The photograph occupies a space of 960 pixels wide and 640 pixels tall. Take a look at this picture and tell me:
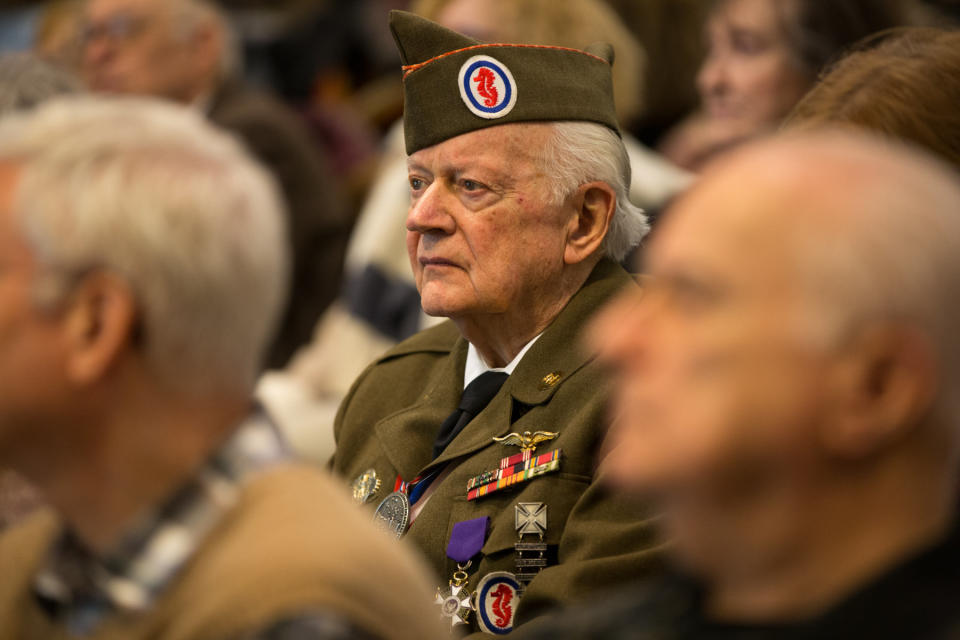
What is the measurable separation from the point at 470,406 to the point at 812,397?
5.12 feet

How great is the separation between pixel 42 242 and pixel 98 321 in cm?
12

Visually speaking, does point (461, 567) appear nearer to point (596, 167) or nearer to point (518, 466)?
point (518, 466)

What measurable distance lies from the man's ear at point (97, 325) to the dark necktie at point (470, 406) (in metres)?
1.19

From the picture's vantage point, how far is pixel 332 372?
517cm

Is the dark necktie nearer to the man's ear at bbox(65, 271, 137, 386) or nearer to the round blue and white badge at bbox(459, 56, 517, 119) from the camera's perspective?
the round blue and white badge at bbox(459, 56, 517, 119)

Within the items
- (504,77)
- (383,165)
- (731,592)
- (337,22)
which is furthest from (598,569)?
(337,22)

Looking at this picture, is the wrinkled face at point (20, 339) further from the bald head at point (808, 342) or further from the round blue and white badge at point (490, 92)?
the round blue and white badge at point (490, 92)

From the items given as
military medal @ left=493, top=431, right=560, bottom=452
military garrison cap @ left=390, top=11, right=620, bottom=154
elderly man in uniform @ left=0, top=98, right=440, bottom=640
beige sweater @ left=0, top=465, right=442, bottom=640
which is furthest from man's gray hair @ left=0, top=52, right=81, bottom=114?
beige sweater @ left=0, top=465, right=442, bottom=640

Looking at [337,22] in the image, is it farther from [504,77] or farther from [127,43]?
[504,77]

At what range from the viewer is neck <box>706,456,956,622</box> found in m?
1.43

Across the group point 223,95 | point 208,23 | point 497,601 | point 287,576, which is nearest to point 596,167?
point 497,601

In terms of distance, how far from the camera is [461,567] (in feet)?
8.73

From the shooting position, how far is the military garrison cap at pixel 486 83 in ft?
9.55

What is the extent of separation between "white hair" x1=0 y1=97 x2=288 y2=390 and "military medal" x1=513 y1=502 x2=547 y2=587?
33.9 inches
